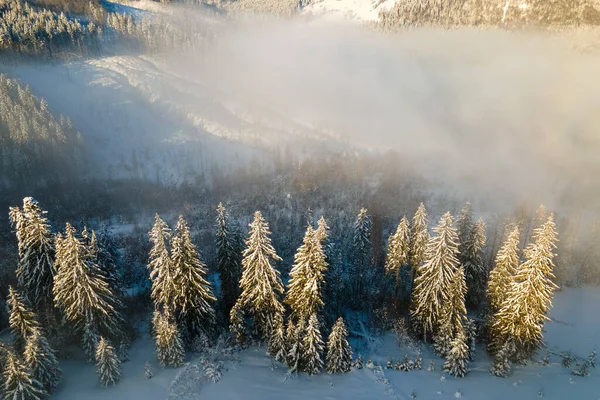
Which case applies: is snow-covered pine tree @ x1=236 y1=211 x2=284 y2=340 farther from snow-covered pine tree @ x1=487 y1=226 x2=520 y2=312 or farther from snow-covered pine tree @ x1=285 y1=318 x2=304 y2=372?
snow-covered pine tree @ x1=487 y1=226 x2=520 y2=312

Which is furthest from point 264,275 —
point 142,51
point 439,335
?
point 142,51

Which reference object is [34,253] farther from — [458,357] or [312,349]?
[458,357]

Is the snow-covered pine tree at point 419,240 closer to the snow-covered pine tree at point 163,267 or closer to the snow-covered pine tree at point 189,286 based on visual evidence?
the snow-covered pine tree at point 189,286

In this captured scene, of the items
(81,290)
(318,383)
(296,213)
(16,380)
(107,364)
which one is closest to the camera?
(16,380)

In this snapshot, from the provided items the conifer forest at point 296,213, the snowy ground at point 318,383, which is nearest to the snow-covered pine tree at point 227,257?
the conifer forest at point 296,213

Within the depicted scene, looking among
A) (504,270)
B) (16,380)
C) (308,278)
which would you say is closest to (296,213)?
(308,278)

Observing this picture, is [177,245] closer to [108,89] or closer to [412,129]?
[108,89]
